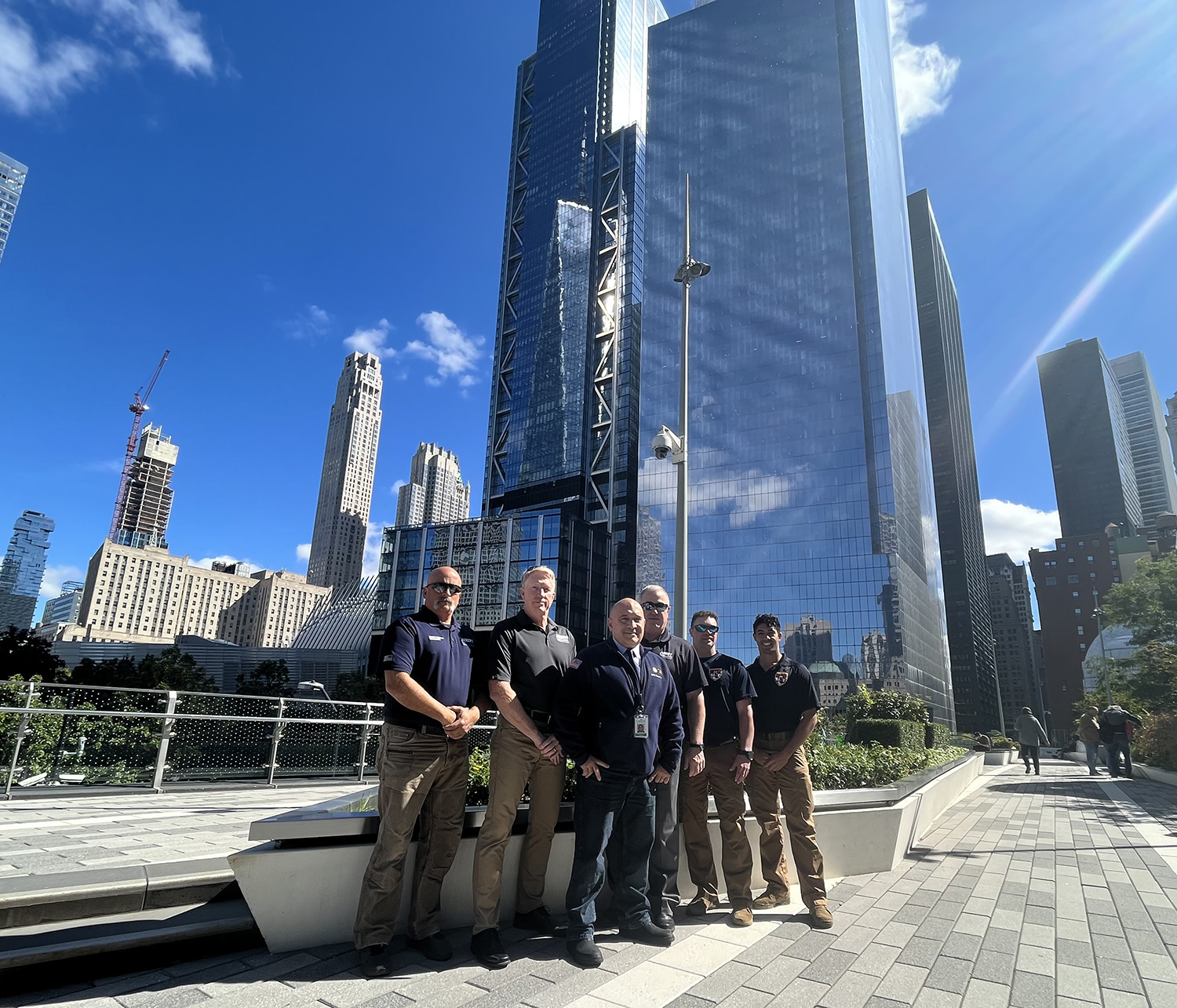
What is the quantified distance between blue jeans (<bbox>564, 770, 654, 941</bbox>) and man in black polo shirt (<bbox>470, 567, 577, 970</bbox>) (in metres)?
0.25

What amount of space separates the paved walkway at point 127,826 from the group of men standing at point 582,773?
1866mm

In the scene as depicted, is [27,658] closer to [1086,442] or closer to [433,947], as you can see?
[433,947]

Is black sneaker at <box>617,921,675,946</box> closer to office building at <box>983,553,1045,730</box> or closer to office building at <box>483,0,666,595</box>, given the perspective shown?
office building at <box>483,0,666,595</box>

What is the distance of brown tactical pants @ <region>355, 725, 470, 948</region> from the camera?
11.0 ft

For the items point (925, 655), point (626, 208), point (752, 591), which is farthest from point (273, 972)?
point (626, 208)

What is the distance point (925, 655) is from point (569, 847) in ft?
275

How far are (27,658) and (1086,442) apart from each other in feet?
595

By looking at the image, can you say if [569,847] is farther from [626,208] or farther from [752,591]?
[626,208]

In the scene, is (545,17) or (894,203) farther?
(545,17)

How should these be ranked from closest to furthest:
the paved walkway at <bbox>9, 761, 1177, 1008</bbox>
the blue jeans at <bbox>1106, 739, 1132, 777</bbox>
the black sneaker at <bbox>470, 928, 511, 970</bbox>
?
the paved walkway at <bbox>9, 761, 1177, 1008</bbox> → the black sneaker at <bbox>470, 928, 511, 970</bbox> → the blue jeans at <bbox>1106, 739, 1132, 777</bbox>

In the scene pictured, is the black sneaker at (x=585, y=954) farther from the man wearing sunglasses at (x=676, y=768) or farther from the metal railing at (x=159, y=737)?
the metal railing at (x=159, y=737)

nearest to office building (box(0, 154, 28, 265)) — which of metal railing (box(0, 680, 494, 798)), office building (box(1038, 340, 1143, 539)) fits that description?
metal railing (box(0, 680, 494, 798))

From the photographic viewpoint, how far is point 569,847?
4344 mm

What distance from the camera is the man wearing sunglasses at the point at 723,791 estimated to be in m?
4.45
